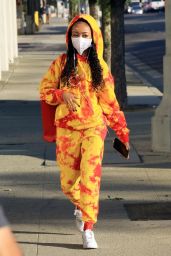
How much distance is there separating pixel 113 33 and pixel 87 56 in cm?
1005

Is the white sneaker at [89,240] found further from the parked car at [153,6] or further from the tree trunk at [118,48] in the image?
the parked car at [153,6]

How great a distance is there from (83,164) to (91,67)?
28.0 inches

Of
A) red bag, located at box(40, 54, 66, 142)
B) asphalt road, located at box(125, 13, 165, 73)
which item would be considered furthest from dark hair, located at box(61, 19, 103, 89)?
asphalt road, located at box(125, 13, 165, 73)

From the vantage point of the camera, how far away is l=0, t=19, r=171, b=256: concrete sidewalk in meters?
6.47

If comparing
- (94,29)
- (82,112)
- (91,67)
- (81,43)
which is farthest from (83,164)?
(94,29)

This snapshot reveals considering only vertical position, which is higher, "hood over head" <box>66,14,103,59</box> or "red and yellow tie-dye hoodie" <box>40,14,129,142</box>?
"hood over head" <box>66,14,103,59</box>

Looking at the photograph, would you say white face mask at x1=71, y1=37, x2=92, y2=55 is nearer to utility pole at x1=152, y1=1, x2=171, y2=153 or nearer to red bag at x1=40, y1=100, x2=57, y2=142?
red bag at x1=40, y1=100, x2=57, y2=142

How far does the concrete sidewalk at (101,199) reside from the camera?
21.2 feet

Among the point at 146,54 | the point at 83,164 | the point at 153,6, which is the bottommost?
the point at 153,6

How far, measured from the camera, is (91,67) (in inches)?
250

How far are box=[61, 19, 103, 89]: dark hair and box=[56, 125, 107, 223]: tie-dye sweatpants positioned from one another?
0.35m

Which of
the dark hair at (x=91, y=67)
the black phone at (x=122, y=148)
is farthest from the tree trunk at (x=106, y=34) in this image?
the dark hair at (x=91, y=67)

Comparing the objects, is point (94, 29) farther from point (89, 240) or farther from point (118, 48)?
point (118, 48)

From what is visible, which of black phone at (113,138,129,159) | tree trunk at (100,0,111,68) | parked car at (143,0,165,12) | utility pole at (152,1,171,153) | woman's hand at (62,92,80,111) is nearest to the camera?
woman's hand at (62,92,80,111)
